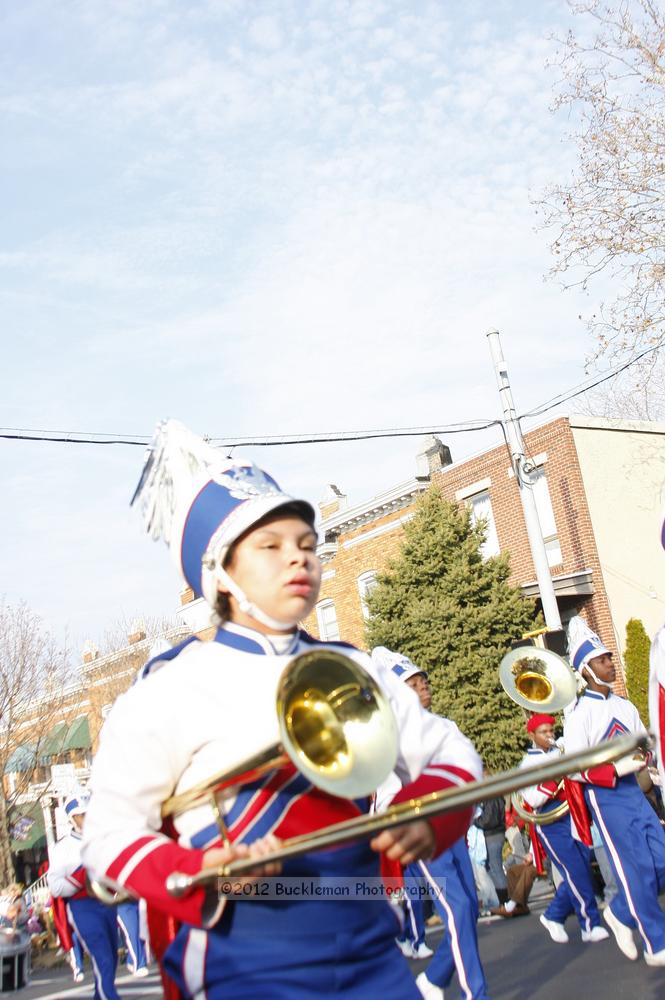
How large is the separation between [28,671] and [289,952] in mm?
31072

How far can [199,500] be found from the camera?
3.38 m

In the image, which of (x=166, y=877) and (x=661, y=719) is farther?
(x=661, y=719)

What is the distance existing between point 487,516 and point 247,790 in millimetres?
Answer: 25959

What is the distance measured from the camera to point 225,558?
3299mm

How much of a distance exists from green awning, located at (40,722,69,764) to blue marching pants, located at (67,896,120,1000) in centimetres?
2413

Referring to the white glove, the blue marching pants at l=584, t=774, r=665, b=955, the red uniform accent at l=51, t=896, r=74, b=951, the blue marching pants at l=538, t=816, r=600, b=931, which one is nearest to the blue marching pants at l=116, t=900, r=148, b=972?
the red uniform accent at l=51, t=896, r=74, b=951

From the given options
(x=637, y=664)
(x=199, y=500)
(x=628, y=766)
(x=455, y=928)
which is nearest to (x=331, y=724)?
(x=199, y=500)

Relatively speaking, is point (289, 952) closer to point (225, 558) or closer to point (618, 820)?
point (225, 558)

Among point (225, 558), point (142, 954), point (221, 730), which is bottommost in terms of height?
point (142, 954)

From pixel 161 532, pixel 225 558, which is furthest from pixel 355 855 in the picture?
pixel 161 532

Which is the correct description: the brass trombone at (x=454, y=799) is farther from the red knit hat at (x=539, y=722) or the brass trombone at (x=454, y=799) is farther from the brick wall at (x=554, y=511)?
the brick wall at (x=554, y=511)

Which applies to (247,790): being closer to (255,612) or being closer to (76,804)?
(255,612)

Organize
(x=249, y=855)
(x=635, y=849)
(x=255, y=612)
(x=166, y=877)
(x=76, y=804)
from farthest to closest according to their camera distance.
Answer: (x=76, y=804), (x=635, y=849), (x=255, y=612), (x=166, y=877), (x=249, y=855)

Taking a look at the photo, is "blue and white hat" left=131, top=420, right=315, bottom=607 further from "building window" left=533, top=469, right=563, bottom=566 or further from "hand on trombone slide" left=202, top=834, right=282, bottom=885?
"building window" left=533, top=469, right=563, bottom=566
